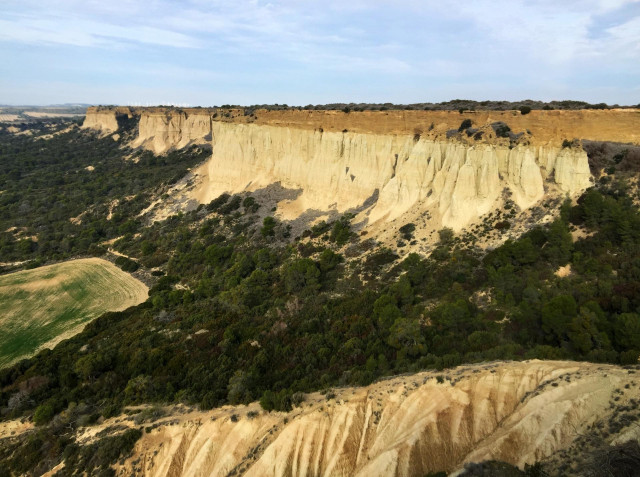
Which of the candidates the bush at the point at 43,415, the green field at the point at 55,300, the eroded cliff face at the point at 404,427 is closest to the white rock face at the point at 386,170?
the eroded cliff face at the point at 404,427

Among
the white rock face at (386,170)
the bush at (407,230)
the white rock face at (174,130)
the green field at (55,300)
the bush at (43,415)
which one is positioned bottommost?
the green field at (55,300)

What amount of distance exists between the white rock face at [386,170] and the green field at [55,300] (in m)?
18.6

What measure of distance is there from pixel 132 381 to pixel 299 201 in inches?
1088

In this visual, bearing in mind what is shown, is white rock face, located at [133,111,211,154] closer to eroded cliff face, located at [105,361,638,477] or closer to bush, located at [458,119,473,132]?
bush, located at [458,119,473,132]

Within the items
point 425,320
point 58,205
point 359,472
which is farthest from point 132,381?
point 58,205

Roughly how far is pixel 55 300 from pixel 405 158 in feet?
121

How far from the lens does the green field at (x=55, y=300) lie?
28.9m

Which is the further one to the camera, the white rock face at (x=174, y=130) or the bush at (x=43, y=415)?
the white rock face at (x=174, y=130)

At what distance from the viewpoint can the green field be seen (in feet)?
94.8

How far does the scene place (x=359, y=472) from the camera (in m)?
13.0

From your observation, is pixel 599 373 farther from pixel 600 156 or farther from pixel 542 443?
pixel 600 156

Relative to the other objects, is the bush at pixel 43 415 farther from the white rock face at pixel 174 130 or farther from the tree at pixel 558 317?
the white rock face at pixel 174 130

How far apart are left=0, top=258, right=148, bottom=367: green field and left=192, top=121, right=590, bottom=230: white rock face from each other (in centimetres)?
1863

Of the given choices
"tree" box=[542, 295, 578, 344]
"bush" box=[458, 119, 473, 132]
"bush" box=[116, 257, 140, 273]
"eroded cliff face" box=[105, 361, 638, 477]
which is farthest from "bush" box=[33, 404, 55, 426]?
"bush" box=[458, 119, 473, 132]
